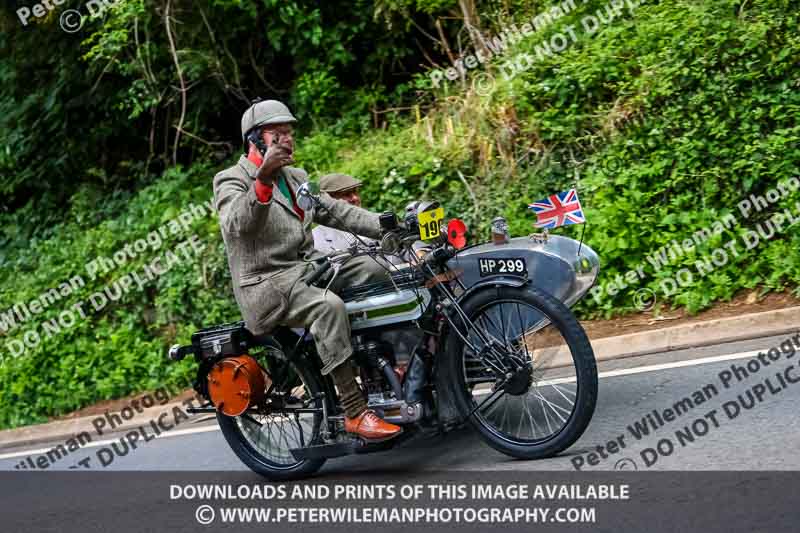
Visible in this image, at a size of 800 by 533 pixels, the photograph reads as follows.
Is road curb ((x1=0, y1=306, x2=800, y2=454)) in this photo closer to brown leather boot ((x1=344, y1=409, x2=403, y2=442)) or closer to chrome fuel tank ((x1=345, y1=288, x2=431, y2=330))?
chrome fuel tank ((x1=345, y1=288, x2=431, y2=330))

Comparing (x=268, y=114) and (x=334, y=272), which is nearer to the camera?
(x=268, y=114)

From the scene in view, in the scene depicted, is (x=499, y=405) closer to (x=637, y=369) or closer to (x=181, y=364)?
(x=637, y=369)

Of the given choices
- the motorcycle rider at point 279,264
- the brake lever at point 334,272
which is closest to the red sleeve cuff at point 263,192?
the motorcycle rider at point 279,264

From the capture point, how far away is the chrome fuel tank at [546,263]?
5926 mm

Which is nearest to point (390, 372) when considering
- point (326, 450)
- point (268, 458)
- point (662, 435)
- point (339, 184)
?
point (326, 450)

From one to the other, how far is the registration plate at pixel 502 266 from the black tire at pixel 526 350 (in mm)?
192

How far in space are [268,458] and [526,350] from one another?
6.44 ft

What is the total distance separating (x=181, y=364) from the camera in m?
10.8

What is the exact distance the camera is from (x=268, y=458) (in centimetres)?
655

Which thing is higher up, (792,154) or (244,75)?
(244,75)

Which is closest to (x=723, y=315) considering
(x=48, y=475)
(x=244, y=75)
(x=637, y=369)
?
(x=637, y=369)

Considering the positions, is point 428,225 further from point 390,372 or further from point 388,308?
point 390,372

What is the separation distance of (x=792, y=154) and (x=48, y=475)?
21.8 ft

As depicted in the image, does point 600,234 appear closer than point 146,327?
Yes
